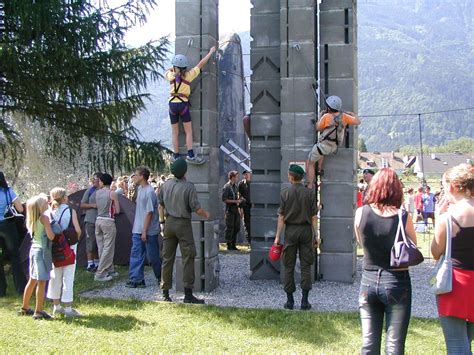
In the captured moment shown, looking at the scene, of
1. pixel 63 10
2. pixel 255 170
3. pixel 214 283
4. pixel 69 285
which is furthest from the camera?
pixel 63 10

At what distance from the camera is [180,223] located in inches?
367

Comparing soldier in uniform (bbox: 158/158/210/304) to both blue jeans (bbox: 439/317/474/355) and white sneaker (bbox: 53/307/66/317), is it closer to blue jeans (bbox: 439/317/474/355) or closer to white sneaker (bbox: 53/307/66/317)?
white sneaker (bbox: 53/307/66/317)

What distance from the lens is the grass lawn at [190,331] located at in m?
7.02

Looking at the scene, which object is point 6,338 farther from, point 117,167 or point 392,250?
point 117,167

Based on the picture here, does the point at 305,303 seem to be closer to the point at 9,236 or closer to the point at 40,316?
the point at 40,316

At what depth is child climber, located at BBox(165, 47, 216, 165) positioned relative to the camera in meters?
10.1

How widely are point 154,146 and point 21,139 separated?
10.7 ft

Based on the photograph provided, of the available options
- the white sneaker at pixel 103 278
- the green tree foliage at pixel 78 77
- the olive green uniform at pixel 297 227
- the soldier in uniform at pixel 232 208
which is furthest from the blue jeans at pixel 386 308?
the soldier in uniform at pixel 232 208

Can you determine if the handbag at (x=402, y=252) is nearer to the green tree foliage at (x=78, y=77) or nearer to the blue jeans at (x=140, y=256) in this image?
the blue jeans at (x=140, y=256)

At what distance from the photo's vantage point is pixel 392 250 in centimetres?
491

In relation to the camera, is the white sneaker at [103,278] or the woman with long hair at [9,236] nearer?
the woman with long hair at [9,236]

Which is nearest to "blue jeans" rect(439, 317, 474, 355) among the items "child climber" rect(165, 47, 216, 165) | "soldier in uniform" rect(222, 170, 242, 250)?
"child climber" rect(165, 47, 216, 165)

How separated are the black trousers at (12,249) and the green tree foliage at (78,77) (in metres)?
4.29

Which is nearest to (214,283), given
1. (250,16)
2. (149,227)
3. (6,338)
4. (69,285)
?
(149,227)
